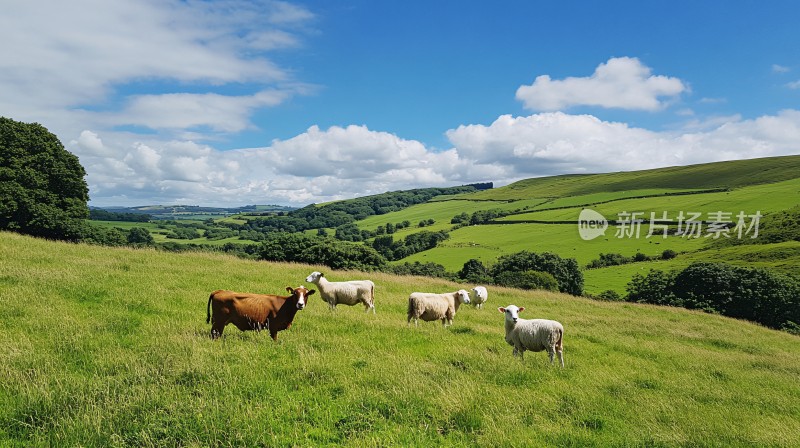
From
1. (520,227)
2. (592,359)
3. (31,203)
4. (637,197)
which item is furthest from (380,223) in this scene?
(592,359)

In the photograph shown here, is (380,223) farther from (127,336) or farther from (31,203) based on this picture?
(127,336)

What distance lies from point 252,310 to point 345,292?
23.0 ft

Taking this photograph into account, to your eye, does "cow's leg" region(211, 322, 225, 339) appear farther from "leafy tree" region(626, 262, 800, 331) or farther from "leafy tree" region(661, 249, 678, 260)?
"leafy tree" region(661, 249, 678, 260)

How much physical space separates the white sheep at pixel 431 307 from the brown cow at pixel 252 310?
554 centimetres

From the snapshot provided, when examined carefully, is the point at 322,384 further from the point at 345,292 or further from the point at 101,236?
the point at 101,236

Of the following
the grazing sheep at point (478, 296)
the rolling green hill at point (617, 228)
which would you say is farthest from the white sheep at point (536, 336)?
the rolling green hill at point (617, 228)

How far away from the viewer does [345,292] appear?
54.2ft

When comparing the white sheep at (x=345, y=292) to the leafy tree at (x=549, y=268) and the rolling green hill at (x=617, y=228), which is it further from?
the rolling green hill at (x=617, y=228)

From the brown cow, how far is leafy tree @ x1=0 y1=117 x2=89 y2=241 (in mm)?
31840

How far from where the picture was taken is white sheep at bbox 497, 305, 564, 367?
11180 millimetres

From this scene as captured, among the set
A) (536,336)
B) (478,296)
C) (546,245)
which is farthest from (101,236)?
(546,245)

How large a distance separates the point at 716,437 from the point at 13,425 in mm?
10926

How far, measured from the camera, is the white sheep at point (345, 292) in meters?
16.4

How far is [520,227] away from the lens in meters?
139
